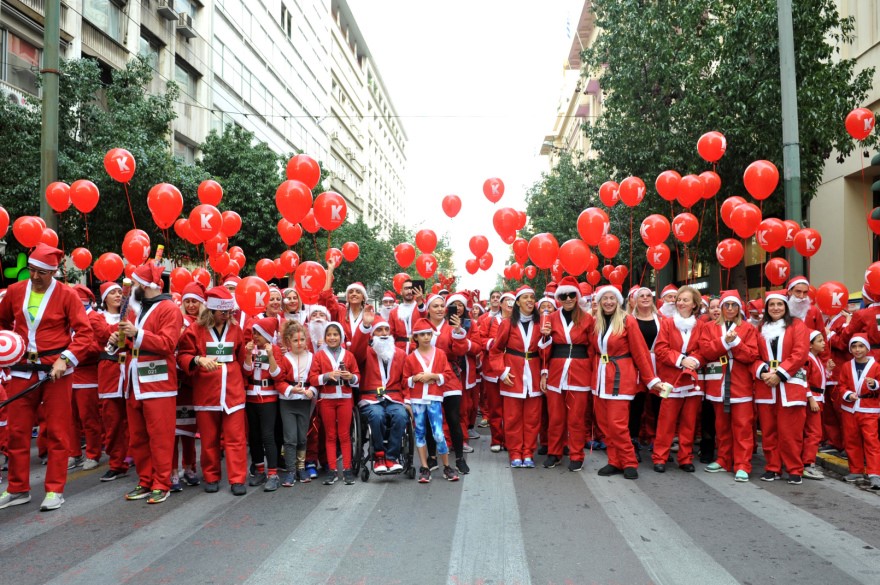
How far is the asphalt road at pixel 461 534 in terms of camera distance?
4395 mm

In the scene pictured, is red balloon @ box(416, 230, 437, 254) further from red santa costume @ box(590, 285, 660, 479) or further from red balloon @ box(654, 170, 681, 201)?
red santa costume @ box(590, 285, 660, 479)

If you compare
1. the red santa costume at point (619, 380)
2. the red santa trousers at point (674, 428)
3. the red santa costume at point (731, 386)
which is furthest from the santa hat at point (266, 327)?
the red santa costume at point (731, 386)

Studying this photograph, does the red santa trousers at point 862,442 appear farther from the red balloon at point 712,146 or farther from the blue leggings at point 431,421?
the red balloon at point 712,146

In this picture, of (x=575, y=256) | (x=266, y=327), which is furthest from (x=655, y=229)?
(x=266, y=327)

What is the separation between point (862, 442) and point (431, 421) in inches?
170

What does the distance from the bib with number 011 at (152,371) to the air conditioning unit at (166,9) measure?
24.9 metres

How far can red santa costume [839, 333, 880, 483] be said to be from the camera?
6977 millimetres

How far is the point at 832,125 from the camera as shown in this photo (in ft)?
41.3

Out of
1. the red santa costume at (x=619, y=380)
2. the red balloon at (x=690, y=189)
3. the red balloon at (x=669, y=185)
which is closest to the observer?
the red santa costume at (x=619, y=380)

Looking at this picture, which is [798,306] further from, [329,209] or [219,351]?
[329,209]

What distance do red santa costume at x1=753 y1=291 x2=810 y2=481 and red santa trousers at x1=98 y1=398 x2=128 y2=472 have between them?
657 cm

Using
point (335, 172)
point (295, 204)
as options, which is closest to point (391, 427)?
point (295, 204)

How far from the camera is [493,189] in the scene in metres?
14.8

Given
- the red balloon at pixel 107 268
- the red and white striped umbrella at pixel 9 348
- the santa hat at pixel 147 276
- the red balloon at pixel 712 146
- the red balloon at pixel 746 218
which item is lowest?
the red and white striped umbrella at pixel 9 348
